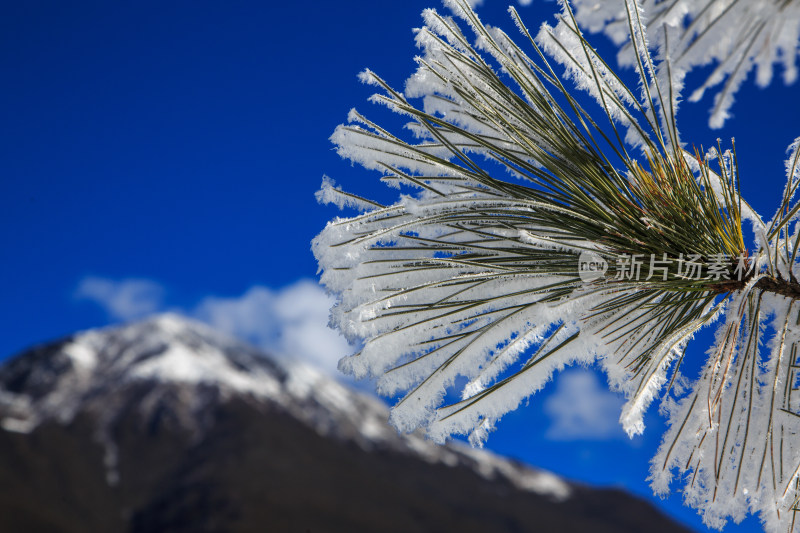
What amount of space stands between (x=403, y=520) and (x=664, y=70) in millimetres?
40757

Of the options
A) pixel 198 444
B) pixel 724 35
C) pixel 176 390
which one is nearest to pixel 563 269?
pixel 724 35

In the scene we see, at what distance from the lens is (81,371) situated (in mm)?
53531

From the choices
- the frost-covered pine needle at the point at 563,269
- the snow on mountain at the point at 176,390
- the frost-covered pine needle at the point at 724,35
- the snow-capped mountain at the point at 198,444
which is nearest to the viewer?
the frost-covered pine needle at the point at 724,35

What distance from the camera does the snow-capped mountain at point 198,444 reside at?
35625 millimetres

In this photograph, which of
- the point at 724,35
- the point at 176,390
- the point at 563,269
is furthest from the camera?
the point at 176,390

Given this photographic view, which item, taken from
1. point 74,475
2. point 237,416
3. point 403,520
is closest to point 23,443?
point 74,475

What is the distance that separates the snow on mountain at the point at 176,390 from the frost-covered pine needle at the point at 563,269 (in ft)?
138

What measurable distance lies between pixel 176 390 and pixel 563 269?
53.0 m

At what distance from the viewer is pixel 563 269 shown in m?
1.47

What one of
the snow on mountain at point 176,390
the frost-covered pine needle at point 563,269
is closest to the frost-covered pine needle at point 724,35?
the frost-covered pine needle at point 563,269

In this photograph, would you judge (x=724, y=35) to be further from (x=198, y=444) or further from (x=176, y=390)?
(x=176, y=390)

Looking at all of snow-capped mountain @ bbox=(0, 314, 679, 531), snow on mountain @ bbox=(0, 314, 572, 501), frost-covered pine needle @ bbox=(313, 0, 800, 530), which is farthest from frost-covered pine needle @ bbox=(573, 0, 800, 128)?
snow on mountain @ bbox=(0, 314, 572, 501)

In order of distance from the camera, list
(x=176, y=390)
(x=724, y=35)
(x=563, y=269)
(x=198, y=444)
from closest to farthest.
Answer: (x=724, y=35) → (x=563, y=269) → (x=198, y=444) → (x=176, y=390)

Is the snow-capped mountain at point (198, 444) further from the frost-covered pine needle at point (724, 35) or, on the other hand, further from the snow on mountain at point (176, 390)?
the frost-covered pine needle at point (724, 35)
